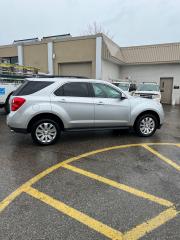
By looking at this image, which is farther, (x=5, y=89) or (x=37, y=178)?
(x=5, y=89)

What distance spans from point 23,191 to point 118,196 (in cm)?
155

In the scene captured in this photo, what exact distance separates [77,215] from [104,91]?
4.12 metres

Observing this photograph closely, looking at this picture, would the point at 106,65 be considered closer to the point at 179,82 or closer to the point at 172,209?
the point at 179,82

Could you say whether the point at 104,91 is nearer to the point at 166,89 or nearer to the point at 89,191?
the point at 89,191

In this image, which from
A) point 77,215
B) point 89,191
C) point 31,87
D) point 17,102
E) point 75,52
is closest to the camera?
point 77,215

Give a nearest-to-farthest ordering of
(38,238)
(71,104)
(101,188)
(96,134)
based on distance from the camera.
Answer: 1. (38,238)
2. (101,188)
3. (71,104)
4. (96,134)

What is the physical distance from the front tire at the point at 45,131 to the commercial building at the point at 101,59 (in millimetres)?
12453

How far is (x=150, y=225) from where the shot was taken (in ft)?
8.90

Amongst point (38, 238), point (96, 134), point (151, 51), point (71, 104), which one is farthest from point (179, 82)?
point (38, 238)

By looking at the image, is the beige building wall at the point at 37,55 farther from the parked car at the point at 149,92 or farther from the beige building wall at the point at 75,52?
the parked car at the point at 149,92

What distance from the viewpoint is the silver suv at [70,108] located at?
5.58 metres

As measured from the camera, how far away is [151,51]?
2084 cm

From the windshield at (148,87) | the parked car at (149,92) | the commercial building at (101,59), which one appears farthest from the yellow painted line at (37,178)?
the commercial building at (101,59)

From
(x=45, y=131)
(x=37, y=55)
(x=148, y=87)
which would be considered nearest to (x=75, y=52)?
(x=37, y=55)
